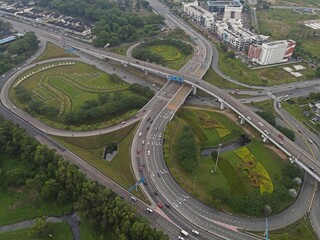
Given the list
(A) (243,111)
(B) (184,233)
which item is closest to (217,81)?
(A) (243,111)

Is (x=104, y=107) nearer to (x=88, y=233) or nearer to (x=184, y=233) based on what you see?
(x=88, y=233)

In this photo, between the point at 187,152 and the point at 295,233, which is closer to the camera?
the point at 295,233

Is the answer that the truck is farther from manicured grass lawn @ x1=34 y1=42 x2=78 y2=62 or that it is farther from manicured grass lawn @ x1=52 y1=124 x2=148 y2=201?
manicured grass lawn @ x1=34 y1=42 x2=78 y2=62

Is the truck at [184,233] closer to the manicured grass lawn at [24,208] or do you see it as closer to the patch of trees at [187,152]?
the patch of trees at [187,152]

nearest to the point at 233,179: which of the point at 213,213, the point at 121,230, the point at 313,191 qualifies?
the point at 213,213

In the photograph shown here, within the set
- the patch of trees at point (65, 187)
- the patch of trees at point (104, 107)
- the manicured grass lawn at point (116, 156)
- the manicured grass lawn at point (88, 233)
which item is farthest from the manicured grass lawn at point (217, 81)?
the manicured grass lawn at point (88, 233)

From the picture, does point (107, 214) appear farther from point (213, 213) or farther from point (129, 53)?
point (129, 53)
